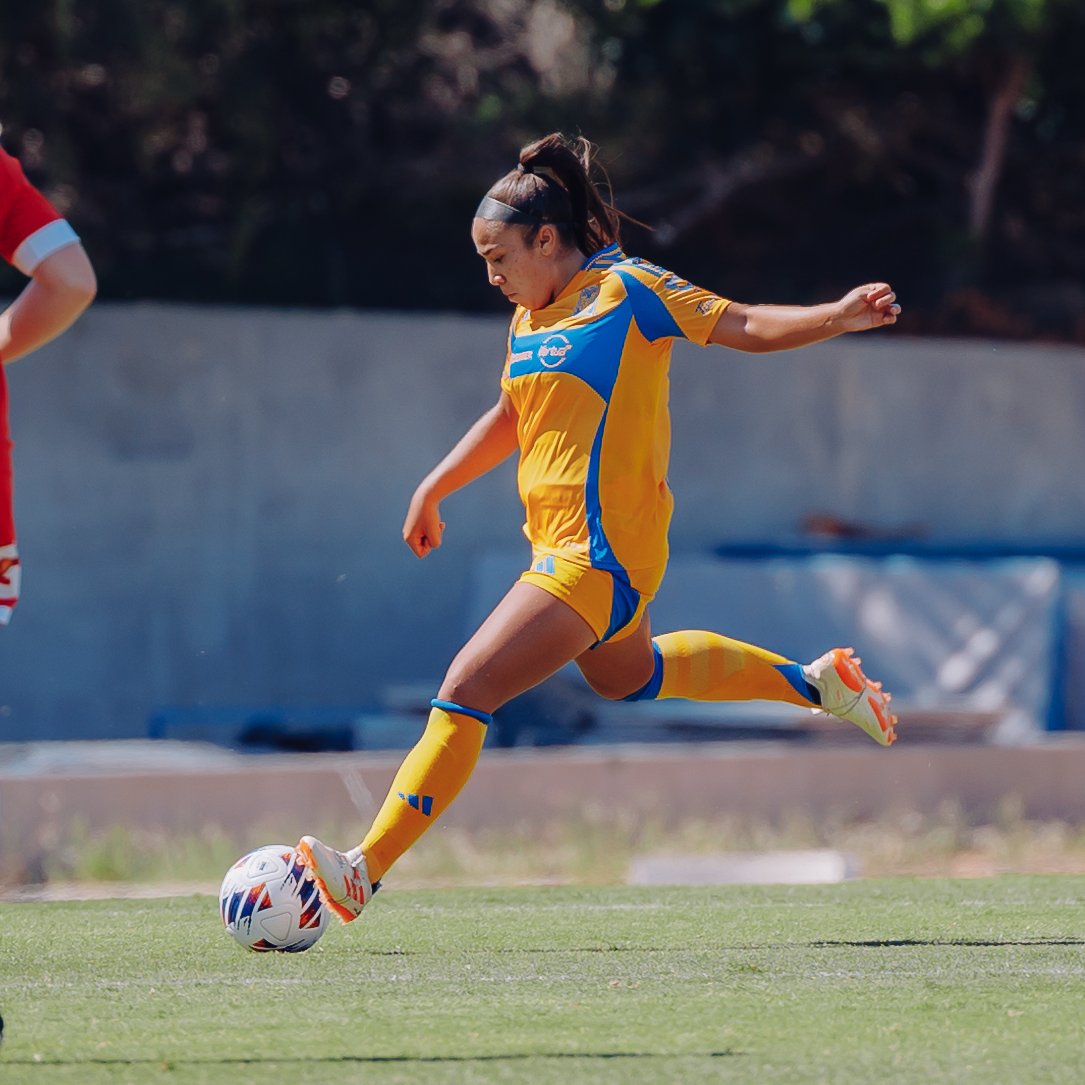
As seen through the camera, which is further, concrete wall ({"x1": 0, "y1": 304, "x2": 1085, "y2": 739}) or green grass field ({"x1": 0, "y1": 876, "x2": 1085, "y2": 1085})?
concrete wall ({"x1": 0, "y1": 304, "x2": 1085, "y2": 739})

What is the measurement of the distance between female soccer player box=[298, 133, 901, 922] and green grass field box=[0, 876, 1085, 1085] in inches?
18.0

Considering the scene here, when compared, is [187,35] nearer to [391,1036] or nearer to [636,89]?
[636,89]

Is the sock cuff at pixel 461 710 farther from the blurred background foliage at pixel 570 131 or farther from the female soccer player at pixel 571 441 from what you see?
the blurred background foliage at pixel 570 131

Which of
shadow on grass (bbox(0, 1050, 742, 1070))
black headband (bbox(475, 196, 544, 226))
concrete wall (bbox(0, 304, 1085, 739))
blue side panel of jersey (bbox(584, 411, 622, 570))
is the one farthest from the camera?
concrete wall (bbox(0, 304, 1085, 739))

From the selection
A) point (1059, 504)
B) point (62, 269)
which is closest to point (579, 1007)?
point (62, 269)

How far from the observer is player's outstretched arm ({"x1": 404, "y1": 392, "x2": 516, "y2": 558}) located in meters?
5.09

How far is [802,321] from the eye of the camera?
14.6 ft

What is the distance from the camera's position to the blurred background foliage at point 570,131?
11.2 meters

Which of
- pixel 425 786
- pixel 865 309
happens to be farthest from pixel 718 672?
pixel 865 309

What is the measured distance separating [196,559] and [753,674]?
6.57 metres

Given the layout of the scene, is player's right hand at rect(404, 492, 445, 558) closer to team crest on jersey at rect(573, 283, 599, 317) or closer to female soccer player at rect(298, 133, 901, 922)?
female soccer player at rect(298, 133, 901, 922)

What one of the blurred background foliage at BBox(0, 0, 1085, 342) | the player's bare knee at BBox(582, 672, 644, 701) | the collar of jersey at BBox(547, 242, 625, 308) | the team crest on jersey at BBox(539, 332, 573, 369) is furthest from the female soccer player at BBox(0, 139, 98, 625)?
the blurred background foliage at BBox(0, 0, 1085, 342)

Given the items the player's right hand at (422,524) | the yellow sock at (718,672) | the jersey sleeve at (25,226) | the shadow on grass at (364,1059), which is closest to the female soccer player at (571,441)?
the yellow sock at (718,672)

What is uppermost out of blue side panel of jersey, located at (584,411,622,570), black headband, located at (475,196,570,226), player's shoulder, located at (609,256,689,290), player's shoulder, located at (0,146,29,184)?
player's shoulder, located at (0,146,29,184)
